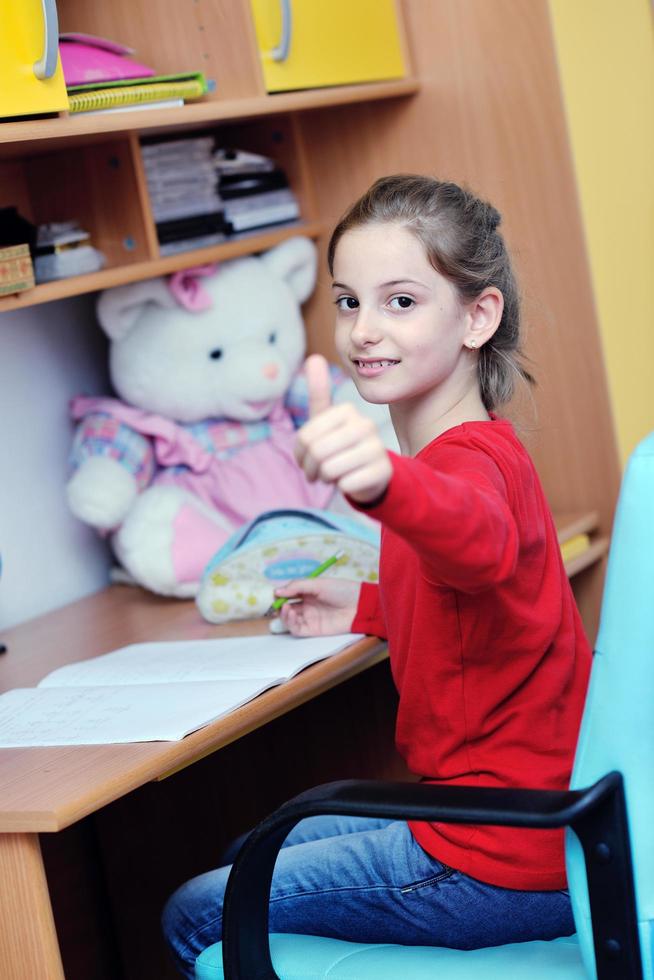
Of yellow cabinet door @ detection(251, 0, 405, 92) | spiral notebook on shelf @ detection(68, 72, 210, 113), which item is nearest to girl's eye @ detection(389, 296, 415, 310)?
spiral notebook on shelf @ detection(68, 72, 210, 113)

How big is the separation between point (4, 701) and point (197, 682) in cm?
23

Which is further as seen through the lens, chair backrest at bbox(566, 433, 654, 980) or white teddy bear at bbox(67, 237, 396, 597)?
white teddy bear at bbox(67, 237, 396, 597)

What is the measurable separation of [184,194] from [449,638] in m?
0.98

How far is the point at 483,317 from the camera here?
4.16 feet

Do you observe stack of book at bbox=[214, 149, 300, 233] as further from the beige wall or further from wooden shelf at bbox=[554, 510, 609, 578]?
wooden shelf at bbox=[554, 510, 609, 578]

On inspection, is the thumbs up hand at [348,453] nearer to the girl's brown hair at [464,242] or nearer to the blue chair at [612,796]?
the blue chair at [612,796]

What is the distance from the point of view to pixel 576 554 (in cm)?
194

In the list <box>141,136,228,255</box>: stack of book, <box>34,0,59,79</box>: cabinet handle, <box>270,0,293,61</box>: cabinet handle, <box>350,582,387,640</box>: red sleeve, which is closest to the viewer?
<box>34,0,59,79</box>: cabinet handle

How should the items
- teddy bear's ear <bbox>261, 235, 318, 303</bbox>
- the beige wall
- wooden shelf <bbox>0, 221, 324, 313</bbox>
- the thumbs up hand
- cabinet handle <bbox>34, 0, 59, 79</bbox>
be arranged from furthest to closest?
teddy bear's ear <bbox>261, 235, 318, 303</bbox>
the beige wall
wooden shelf <bbox>0, 221, 324, 313</bbox>
cabinet handle <bbox>34, 0, 59, 79</bbox>
the thumbs up hand

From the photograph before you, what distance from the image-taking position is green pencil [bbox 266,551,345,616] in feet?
5.05

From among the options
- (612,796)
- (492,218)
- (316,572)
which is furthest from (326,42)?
(612,796)

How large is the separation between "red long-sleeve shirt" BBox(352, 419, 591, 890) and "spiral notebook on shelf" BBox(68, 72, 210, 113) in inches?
25.0

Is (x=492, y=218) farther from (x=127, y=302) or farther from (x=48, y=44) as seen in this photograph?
(x=127, y=302)

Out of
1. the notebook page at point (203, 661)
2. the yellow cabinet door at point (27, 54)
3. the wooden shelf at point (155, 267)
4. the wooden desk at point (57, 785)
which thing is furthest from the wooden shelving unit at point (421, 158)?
the wooden desk at point (57, 785)
